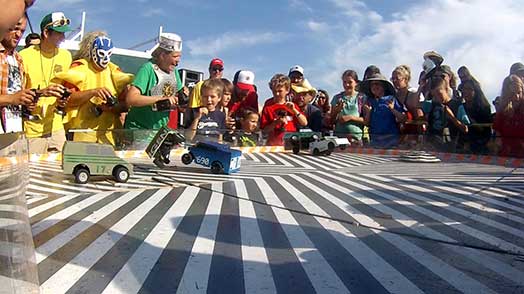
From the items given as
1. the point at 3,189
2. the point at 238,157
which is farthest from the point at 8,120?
the point at 3,189

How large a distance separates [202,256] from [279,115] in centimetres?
192

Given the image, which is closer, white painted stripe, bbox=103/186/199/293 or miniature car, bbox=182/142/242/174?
white painted stripe, bbox=103/186/199/293

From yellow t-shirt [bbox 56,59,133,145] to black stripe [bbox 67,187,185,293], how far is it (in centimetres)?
89

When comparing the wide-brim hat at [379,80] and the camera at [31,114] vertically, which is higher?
the wide-brim hat at [379,80]

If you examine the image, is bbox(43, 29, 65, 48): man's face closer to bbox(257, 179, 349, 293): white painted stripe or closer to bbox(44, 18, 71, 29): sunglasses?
bbox(44, 18, 71, 29): sunglasses

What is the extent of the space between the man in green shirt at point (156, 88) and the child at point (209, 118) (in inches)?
6.1

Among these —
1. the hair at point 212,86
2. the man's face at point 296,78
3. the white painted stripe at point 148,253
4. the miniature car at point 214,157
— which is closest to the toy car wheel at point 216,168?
the miniature car at point 214,157

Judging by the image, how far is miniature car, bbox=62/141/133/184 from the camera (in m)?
1.42

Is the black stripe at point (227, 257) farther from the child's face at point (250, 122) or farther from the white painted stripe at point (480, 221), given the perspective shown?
the child's face at point (250, 122)

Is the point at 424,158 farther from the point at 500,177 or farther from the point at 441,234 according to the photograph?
the point at 441,234

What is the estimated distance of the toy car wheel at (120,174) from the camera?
1.47 m

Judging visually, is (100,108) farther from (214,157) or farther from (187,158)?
(214,157)

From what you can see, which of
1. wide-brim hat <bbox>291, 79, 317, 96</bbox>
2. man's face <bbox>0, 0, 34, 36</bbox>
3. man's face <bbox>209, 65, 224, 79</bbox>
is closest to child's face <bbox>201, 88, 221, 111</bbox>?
wide-brim hat <bbox>291, 79, 317, 96</bbox>

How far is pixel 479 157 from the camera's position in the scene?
54.9 inches
